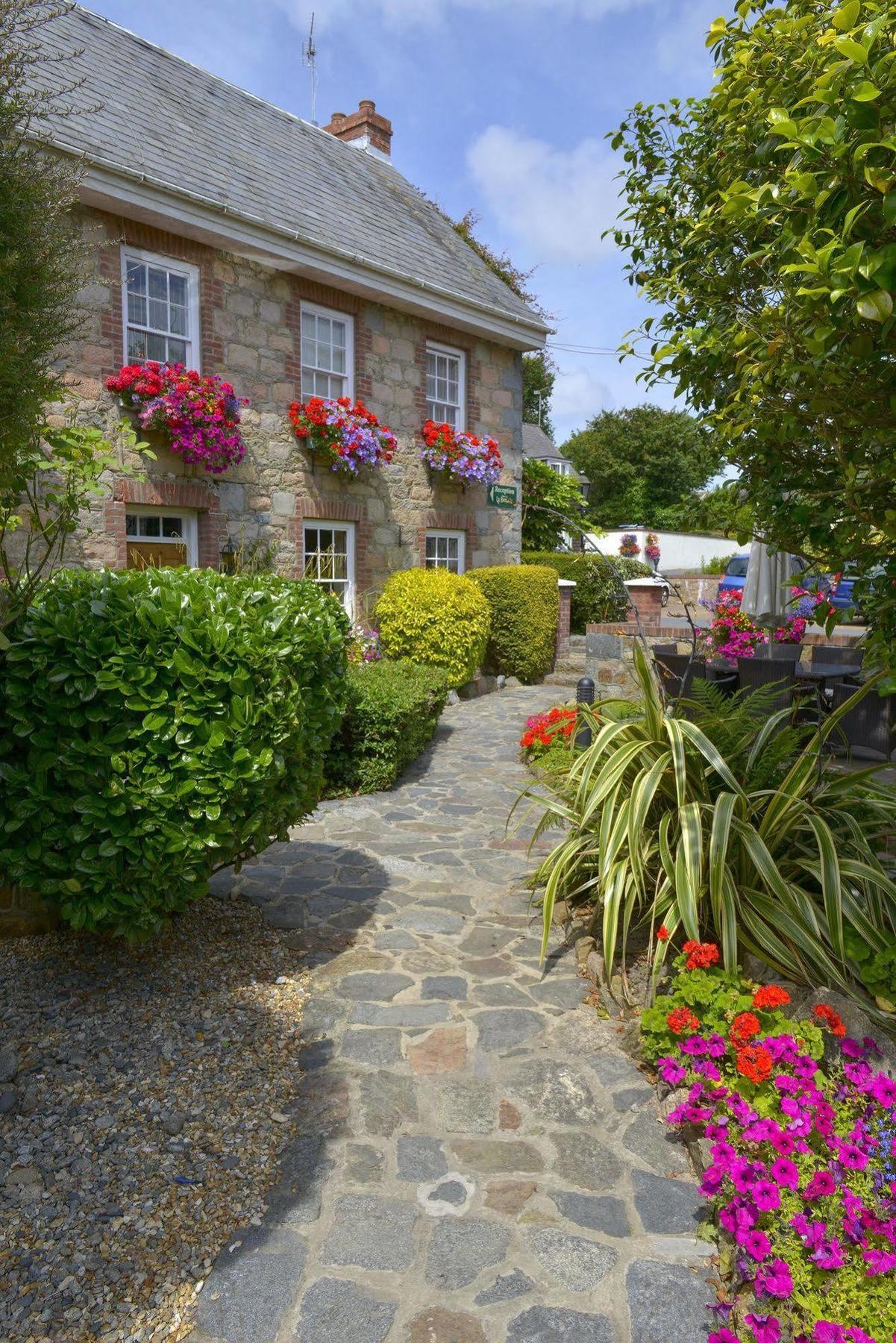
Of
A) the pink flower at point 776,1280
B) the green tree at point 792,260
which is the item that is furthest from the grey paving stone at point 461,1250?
the green tree at point 792,260

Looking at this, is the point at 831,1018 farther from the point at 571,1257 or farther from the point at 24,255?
the point at 24,255

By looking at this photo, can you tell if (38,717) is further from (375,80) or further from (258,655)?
(375,80)

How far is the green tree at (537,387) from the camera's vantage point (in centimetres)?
3010

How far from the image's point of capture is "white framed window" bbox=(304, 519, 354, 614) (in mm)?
10180

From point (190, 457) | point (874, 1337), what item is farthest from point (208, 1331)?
point (190, 457)

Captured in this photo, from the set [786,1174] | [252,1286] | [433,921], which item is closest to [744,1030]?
[786,1174]

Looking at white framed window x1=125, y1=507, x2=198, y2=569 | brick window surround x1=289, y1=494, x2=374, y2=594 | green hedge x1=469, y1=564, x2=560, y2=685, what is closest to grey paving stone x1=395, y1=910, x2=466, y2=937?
white framed window x1=125, y1=507, x2=198, y2=569

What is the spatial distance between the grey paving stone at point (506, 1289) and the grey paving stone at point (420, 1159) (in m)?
0.42

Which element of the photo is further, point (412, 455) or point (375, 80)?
point (375, 80)

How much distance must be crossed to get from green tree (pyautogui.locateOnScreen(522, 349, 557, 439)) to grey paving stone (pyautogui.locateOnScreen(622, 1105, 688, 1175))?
25.8 metres

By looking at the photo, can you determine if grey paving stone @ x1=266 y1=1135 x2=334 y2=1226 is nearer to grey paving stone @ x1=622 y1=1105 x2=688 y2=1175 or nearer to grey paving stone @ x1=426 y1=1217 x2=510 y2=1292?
grey paving stone @ x1=426 y1=1217 x2=510 y2=1292

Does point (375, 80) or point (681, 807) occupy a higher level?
point (375, 80)

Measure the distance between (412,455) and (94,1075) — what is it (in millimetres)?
9478

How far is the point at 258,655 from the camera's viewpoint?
3.36 metres
